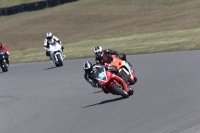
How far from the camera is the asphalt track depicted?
905 centimetres

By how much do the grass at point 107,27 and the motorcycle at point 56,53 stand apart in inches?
117

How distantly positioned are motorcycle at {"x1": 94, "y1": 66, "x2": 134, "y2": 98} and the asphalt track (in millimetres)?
216

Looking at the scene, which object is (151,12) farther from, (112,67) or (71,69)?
(112,67)

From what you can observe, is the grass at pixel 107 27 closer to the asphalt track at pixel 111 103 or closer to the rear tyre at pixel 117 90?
the asphalt track at pixel 111 103

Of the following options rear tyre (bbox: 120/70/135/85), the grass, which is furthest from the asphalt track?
the grass

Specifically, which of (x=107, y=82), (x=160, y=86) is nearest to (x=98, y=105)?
(x=107, y=82)

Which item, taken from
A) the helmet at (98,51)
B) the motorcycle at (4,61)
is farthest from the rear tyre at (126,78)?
the motorcycle at (4,61)

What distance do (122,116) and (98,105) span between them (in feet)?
6.46

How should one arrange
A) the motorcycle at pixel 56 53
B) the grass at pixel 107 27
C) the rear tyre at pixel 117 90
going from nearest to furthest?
the rear tyre at pixel 117 90
the motorcycle at pixel 56 53
the grass at pixel 107 27

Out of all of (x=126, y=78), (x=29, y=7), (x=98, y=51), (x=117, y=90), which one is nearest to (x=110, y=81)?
(x=117, y=90)

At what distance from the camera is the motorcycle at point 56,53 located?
72.5 feet

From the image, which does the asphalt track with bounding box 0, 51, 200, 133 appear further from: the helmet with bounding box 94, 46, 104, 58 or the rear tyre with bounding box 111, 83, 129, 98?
the helmet with bounding box 94, 46, 104, 58

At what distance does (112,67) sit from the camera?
40.1 ft

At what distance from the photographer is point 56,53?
22.2 m
